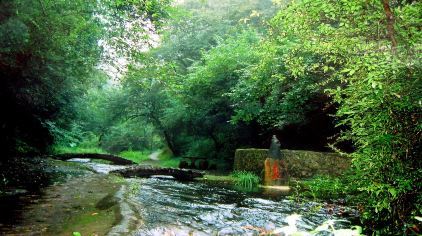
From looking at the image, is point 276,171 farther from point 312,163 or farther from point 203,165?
point 203,165

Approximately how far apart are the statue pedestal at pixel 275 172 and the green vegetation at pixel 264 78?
2.87 ft

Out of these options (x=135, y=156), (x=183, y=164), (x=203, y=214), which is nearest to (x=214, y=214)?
(x=203, y=214)

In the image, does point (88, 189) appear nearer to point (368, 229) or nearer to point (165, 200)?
point (165, 200)

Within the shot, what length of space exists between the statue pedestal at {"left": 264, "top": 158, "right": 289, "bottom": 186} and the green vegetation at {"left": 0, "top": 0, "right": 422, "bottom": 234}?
34.5 inches

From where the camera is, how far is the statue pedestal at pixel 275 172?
11.9 metres

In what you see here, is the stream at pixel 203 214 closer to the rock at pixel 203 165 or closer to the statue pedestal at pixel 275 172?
the statue pedestal at pixel 275 172

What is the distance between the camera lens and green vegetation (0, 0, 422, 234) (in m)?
3.97

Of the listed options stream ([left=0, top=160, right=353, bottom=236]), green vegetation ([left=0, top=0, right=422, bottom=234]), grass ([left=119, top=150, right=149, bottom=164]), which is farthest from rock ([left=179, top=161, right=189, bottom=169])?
stream ([left=0, top=160, right=353, bottom=236])

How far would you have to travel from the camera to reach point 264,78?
1471 cm

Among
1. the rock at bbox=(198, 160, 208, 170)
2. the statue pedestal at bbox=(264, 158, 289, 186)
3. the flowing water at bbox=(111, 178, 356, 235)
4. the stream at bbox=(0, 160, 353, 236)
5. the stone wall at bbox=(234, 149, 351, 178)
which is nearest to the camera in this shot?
the stream at bbox=(0, 160, 353, 236)

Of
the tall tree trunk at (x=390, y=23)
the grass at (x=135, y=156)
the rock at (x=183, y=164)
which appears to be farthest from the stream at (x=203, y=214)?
the grass at (x=135, y=156)

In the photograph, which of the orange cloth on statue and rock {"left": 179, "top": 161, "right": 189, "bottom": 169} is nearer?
the orange cloth on statue

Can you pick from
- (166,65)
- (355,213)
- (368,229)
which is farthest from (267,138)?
(368,229)

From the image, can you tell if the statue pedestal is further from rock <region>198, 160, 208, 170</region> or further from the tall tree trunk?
rock <region>198, 160, 208, 170</region>
